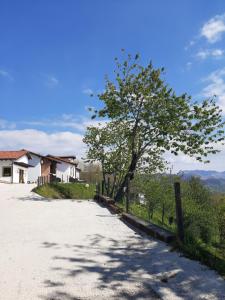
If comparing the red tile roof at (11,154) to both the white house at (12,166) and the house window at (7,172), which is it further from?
the house window at (7,172)

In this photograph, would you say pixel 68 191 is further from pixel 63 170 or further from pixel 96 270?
pixel 63 170

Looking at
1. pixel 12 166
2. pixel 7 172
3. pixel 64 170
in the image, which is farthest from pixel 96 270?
pixel 64 170

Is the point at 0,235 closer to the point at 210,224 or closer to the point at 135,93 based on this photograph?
the point at 135,93

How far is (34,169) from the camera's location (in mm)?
62781

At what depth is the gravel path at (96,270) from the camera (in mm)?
4531

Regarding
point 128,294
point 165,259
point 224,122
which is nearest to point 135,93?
point 224,122

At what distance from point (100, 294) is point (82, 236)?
4352 mm

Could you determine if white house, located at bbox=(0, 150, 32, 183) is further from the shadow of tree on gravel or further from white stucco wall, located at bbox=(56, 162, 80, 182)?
the shadow of tree on gravel

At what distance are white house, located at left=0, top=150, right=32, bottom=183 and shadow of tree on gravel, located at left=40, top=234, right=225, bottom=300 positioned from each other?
45143 mm

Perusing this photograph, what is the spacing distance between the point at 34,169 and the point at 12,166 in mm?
11941

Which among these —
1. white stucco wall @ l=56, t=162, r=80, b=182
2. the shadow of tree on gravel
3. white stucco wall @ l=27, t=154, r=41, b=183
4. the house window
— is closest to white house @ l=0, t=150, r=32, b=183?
the house window

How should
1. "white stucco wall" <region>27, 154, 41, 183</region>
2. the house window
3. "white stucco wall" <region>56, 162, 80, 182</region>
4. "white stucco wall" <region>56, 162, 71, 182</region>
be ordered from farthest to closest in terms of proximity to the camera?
"white stucco wall" <region>56, 162, 71, 182</region>, "white stucco wall" <region>56, 162, 80, 182</region>, "white stucco wall" <region>27, 154, 41, 183</region>, the house window

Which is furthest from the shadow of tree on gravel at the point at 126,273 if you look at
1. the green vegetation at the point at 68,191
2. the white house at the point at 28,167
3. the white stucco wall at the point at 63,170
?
the white stucco wall at the point at 63,170

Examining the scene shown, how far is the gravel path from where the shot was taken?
4.53 meters
